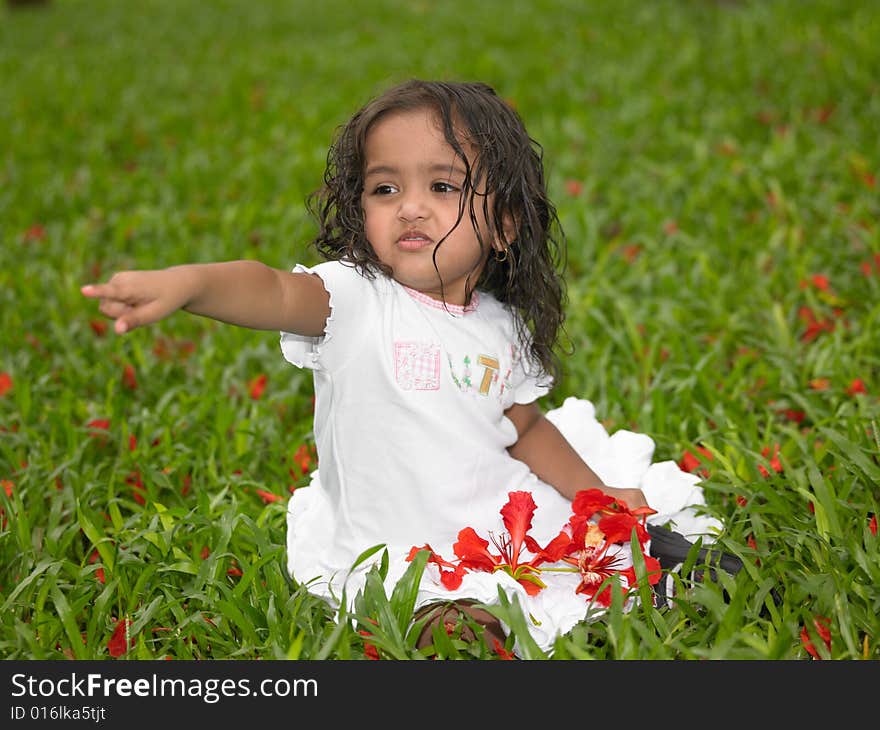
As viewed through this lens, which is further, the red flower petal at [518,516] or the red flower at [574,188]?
the red flower at [574,188]

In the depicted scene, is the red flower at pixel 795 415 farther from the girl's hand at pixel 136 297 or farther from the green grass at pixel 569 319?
the girl's hand at pixel 136 297

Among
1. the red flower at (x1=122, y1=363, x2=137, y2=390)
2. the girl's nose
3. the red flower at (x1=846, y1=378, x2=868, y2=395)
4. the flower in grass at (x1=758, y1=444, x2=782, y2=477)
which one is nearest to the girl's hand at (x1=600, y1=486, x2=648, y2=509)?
the flower in grass at (x1=758, y1=444, x2=782, y2=477)

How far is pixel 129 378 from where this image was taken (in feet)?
10.6

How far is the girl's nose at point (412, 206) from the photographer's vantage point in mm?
1865

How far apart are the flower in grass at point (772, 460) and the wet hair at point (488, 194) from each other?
2.22 feet

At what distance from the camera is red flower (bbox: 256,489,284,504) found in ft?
8.10

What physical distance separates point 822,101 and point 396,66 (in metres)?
3.31

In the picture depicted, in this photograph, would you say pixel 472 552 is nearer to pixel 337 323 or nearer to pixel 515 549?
pixel 515 549

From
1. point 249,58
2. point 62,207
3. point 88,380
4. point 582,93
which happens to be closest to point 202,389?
point 88,380

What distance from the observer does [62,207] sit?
200 inches

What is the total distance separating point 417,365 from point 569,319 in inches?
67.7

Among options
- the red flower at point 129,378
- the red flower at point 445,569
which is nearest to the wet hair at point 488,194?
the red flower at point 445,569

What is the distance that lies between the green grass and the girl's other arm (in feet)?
1.23
